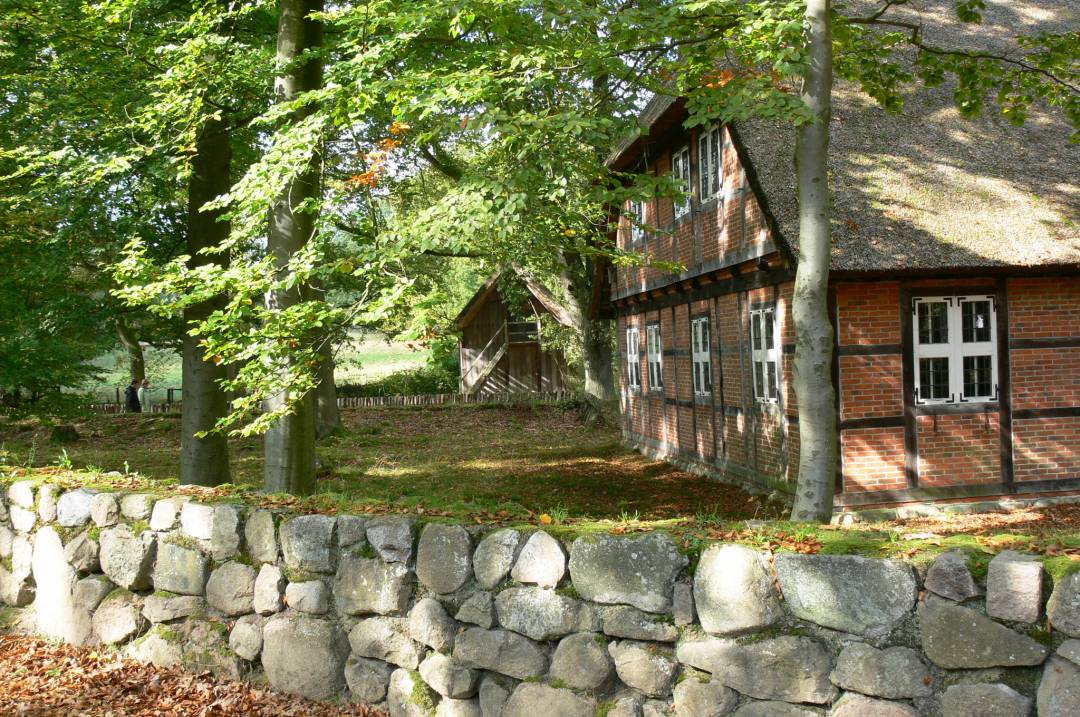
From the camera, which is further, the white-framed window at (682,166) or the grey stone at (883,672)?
the white-framed window at (682,166)

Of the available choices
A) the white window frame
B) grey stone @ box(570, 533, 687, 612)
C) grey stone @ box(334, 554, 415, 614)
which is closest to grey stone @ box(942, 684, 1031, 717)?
grey stone @ box(570, 533, 687, 612)

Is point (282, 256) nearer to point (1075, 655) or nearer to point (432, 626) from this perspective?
point (432, 626)

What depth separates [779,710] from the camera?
3.81 m

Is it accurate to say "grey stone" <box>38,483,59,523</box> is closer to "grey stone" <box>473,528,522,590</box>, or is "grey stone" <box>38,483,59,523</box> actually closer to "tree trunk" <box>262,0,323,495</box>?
"tree trunk" <box>262,0,323,495</box>

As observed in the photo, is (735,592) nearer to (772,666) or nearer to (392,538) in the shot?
(772,666)

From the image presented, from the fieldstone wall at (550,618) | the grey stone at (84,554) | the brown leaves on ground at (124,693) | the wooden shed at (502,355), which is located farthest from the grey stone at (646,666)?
the wooden shed at (502,355)

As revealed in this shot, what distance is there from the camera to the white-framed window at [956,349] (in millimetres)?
11805

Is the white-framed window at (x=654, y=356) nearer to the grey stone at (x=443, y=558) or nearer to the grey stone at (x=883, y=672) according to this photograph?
the grey stone at (x=443, y=558)

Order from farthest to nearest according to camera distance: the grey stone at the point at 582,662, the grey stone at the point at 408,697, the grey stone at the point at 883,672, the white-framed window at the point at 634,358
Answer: the white-framed window at the point at 634,358 < the grey stone at the point at 408,697 < the grey stone at the point at 582,662 < the grey stone at the point at 883,672

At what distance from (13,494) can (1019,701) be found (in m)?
6.71

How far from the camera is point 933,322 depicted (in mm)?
11836

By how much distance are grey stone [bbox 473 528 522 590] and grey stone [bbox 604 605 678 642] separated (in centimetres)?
56

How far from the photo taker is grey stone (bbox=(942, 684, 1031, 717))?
3406 millimetres

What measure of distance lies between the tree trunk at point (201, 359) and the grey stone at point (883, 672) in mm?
8741
